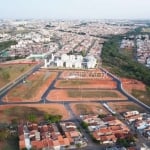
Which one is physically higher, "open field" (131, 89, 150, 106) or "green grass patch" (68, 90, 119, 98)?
"open field" (131, 89, 150, 106)

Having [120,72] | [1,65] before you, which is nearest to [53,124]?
[120,72]

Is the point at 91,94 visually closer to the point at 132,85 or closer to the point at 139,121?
the point at 132,85

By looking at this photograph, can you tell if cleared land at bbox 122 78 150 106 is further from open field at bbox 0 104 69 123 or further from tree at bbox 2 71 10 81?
tree at bbox 2 71 10 81

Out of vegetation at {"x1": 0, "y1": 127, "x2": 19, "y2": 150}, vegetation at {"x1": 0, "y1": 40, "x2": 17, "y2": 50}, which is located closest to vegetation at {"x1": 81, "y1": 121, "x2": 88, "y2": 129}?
vegetation at {"x1": 0, "y1": 127, "x2": 19, "y2": 150}

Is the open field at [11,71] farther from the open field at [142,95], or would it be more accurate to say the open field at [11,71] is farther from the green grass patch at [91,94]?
the open field at [142,95]

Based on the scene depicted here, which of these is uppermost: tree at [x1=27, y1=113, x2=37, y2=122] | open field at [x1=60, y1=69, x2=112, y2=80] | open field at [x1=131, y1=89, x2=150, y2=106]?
tree at [x1=27, y1=113, x2=37, y2=122]

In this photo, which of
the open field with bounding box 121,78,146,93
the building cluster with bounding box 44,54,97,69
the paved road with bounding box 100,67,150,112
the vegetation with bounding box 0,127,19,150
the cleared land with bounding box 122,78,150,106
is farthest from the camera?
the building cluster with bounding box 44,54,97,69

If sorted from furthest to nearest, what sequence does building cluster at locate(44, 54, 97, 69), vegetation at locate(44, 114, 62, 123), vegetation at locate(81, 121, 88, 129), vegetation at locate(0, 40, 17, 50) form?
vegetation at locate(0, 40, 17, 50) → building cluster at locate(44, 54, 97, 69) → vegetation at locate(44, 114, 62, 123) → vegetation at locate(81, 121, 88, 129)
